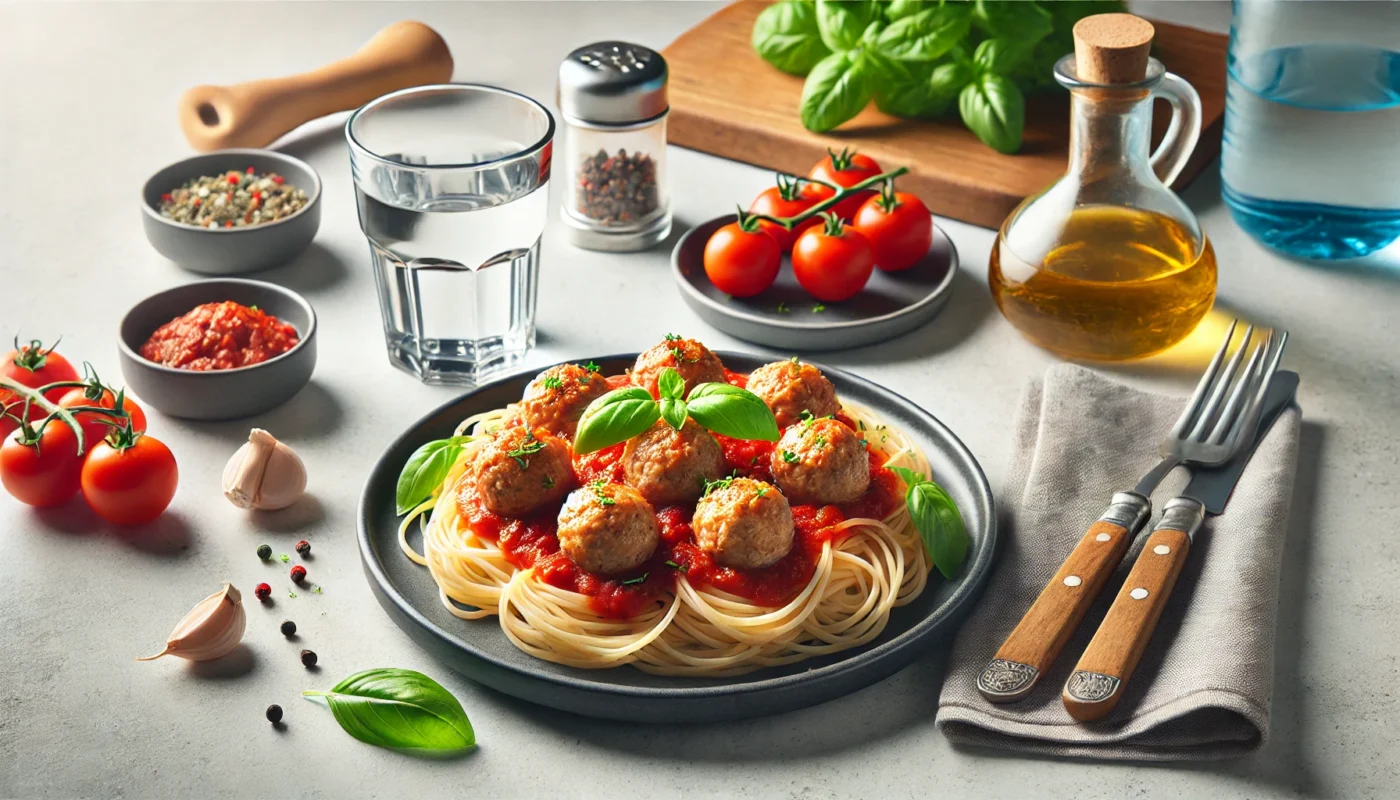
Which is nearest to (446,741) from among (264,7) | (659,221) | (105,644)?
(105,644)

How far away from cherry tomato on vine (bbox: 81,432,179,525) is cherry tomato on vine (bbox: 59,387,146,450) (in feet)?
0.52

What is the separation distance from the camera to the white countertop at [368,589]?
9.05 ft

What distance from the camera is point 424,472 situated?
3.28m

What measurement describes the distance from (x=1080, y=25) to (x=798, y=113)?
1758mm

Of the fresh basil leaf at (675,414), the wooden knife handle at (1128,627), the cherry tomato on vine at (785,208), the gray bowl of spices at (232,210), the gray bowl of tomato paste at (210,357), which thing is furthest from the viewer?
the cherry tomato on vine at (785,208)

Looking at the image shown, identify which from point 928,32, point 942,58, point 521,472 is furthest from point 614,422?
point 942,58

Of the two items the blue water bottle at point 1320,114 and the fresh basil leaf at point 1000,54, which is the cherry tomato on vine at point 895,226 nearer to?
the fresh basil leaf at point 1000,54

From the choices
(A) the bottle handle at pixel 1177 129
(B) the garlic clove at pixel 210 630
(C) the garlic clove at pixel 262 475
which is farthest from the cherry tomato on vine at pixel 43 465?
(A) the bottle handle at pixel 1177 129

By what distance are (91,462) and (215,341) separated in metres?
0.62

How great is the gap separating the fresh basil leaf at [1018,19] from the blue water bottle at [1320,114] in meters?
0.69

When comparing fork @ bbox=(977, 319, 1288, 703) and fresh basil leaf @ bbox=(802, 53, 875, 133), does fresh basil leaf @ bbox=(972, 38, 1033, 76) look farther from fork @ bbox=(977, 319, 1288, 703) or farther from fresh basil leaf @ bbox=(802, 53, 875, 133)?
fork @ bbox=(977, 319, 1288, 703)

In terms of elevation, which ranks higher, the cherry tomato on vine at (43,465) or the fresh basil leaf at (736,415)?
the fresh basil leaf at (736,415)

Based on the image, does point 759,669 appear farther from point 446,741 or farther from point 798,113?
point 798,113

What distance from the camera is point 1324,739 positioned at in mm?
2842
